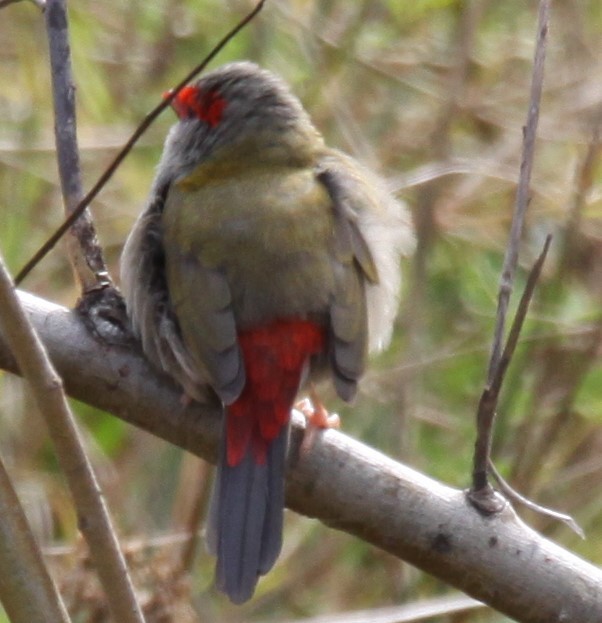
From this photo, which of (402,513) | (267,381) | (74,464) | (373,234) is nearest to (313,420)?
(267,381)

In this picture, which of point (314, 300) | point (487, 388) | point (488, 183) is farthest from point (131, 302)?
point (488, 183)

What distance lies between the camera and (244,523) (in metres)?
3.00

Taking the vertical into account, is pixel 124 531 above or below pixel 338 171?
below

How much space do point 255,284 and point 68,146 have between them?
62cm

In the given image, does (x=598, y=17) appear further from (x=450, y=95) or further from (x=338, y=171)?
(x=338, y=171)

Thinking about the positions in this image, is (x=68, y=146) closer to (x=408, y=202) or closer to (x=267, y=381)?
(x=267, y=381)

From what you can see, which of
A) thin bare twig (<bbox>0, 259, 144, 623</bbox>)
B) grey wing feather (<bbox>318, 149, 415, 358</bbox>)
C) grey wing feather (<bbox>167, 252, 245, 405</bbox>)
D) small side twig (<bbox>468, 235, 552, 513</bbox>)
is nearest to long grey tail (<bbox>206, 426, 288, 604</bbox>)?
grey wing feather (<bbox>167, 252, 245, 405</bbox>)

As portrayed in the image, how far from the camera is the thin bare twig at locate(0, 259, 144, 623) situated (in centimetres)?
200

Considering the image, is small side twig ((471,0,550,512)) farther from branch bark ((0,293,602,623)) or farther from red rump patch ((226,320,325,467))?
red rump patch ((226,320,325,467))

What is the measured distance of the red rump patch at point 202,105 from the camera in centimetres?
401

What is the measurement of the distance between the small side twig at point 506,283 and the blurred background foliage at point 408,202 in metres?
2.34

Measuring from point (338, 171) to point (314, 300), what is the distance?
24.1 inches

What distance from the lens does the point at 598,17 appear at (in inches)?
228

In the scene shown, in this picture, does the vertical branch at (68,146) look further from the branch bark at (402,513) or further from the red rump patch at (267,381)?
the red rump patch at (267,381)
